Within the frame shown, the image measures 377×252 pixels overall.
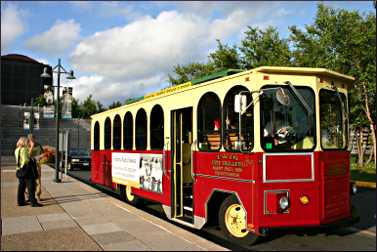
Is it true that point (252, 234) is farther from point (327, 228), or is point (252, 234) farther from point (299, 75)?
point (299, 75)

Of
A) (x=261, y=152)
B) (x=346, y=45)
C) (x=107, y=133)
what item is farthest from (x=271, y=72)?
(x=346, y=45)

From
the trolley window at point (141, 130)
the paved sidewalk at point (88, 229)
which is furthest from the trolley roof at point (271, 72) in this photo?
the paved sidewalk at point (88, 229)

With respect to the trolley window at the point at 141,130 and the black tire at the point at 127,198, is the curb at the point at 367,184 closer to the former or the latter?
the black tire at the point at 127,198

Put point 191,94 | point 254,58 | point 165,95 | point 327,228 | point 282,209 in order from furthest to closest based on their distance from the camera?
1. point 254,58
2. point 165,95
3. point 191,94
4. point 327,228
5. point 282,209

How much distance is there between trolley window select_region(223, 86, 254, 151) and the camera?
6.40 metres

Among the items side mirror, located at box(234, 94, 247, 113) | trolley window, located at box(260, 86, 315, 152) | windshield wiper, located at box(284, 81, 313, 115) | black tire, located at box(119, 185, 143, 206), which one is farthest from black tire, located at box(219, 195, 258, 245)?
black tire, located at box(119, 185, 143, 206)

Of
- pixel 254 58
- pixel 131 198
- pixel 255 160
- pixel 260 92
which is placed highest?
pixel 254 58

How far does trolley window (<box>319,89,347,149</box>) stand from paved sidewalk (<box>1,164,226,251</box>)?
2642 millimetres

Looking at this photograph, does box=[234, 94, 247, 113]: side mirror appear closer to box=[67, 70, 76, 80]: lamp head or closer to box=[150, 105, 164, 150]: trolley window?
box=[150, 105, 164, 150]: trolley window

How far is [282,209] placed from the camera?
607 cm

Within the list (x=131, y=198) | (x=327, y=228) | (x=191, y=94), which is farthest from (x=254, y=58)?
(x=327, y=228)

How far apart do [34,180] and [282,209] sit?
6.48m

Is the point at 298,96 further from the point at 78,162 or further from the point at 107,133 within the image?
the point at 78,162

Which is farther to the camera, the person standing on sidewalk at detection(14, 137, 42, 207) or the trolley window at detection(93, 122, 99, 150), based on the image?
the trolley window at detection(93, 122, 99, 150)
